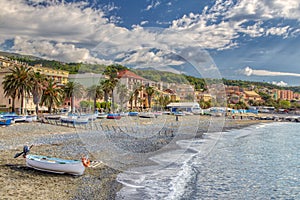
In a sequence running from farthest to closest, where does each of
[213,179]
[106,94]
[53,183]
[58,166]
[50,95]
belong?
[50,95], [106,94], [213,179], [58,166], [53,183]

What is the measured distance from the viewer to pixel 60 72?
72.4 m

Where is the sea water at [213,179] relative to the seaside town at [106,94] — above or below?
below

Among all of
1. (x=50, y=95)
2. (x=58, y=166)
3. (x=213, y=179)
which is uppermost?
(x=50, y=95)

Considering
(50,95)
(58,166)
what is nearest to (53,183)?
(58,166)

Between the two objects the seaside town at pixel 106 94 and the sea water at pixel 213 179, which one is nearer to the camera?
the sea water at pixel 213 179

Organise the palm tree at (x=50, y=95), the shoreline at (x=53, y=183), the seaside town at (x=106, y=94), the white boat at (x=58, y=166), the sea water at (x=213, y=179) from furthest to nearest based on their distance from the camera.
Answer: the palm tree at (x=50, y=95), the seaside town at (x=106, y=94), the white boat at (x=58, y=166), the sea water at (x=213, y=179), the shoreline at (x=53, y=183)

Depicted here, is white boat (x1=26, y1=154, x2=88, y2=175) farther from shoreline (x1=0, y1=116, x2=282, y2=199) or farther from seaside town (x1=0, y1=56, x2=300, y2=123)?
seaside town (x1=0, y1=56, x2=300, y2=123)

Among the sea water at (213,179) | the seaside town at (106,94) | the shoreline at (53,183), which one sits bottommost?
the sea water at (213,179)

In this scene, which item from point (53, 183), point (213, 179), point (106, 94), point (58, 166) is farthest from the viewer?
point (106, 94)

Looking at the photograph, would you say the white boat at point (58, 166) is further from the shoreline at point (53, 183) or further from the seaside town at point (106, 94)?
the seaside town at point (106, 94)

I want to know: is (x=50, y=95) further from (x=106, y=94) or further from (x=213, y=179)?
(x=213, y=179)

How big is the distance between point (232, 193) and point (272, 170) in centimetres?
615

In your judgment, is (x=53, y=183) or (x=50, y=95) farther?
(x=50, y=95)

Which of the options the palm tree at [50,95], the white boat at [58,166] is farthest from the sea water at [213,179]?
the palm tree at [50,95]
